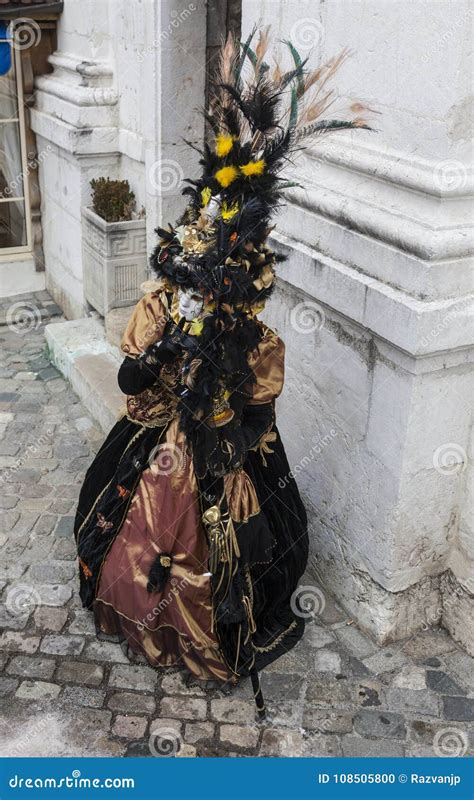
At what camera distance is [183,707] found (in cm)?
376

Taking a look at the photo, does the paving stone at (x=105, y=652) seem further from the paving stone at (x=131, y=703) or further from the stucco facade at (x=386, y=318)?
the stucco facade at (x=386, y=318)

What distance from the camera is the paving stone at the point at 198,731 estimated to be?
3.61m

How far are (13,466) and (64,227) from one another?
304cm

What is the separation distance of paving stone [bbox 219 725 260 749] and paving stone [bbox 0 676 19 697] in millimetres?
965

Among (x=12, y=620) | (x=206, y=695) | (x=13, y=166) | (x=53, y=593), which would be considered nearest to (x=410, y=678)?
(x=206, y=695)

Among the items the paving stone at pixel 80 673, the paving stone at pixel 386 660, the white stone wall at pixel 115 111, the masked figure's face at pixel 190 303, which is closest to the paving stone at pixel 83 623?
the paving stone at pixel 80 673

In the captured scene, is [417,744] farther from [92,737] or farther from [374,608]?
[92,737]

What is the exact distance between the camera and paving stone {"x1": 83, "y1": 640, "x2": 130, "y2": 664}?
4.01 metres

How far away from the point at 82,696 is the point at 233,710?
678 millimetres

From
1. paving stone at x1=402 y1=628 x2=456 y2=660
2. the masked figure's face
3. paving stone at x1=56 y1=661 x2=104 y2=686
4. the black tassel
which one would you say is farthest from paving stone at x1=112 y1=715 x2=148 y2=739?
the masked figure's face

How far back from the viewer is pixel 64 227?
25.9 ft

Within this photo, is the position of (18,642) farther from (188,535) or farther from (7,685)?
(188,535)

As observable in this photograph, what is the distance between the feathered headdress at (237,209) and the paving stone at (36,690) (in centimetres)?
150

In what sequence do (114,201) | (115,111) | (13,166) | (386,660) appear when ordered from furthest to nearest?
(13,166)
(115,111)
(114,201)
(386,660)
